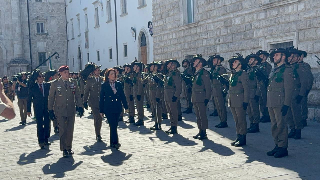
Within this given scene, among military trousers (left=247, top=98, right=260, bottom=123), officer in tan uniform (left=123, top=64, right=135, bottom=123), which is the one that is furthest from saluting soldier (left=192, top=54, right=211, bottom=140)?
officer in tan uniform (left=123, top=64, right=135, bottom=123)

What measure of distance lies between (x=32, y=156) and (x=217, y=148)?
3.83 m

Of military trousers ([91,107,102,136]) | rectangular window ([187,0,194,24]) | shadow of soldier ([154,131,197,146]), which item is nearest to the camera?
shadow of soldier ([154,131,197,146])

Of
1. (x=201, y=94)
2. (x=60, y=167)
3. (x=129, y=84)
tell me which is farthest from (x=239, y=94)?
(x=129, y=84)

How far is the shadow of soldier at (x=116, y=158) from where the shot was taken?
24.2 feet

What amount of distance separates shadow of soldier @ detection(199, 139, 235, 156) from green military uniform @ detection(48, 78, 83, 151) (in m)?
2.73

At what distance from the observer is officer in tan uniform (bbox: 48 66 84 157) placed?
811 cm

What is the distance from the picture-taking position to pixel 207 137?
9523mm

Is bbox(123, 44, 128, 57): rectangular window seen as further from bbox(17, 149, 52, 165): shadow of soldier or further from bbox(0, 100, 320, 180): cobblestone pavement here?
bbox(17, 149, 52, 165): shadow of soldier

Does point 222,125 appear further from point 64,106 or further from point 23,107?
point 23,107

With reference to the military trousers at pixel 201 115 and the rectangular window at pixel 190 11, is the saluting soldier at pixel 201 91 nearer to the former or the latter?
the military trousers at pixel 201 115

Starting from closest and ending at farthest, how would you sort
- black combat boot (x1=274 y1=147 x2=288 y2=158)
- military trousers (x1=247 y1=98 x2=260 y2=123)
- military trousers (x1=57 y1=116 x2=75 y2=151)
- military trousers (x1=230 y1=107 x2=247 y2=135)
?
black combat boot (x1=274 y1=147 x2=288 y2=158) → military trousers (x1=57 y1=116 x2=75 y2=151) → military trousers (x1=230 y1=107 x2=247 y2=135) → military trousers (x1=247 y1=98 x2=260 y2=123)

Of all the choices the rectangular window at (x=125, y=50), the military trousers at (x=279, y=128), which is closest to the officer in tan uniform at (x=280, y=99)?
the military trousers at (x=279, y=128)

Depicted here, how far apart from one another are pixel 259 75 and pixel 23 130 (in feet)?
24.3

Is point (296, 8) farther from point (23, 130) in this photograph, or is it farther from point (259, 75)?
point (23, 130)
